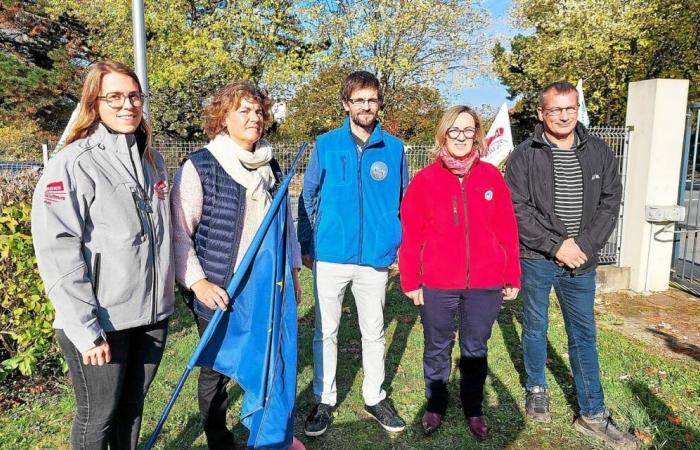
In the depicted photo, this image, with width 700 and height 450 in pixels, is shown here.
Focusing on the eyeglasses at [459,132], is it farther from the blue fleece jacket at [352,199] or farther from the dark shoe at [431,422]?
the dark shoe at [431,422]

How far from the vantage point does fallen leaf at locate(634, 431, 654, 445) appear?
125 inches

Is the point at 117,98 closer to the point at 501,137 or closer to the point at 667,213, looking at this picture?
the point at 501,137

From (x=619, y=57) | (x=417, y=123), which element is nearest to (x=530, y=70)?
(x=619, y=57)

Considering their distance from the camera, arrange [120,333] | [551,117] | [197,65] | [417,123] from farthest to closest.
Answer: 1. [417,123]
2. [197,65]
3. [551,117]
4. [120,333]

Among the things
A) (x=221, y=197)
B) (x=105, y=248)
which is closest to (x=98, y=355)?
(x=105, y=248)

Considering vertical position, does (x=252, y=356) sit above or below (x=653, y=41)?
below

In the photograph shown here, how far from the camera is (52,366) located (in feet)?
13.1

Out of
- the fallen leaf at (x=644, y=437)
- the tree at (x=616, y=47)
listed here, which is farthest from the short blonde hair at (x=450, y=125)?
the tree at (x=616, y=47)

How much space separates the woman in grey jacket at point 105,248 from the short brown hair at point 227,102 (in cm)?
41

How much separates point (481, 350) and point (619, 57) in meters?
19.9

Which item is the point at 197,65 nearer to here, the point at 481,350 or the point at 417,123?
the point at 417,123

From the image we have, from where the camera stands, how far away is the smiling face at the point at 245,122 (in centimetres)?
258

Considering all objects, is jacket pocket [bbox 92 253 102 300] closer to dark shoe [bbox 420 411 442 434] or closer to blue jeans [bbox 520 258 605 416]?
dark shoe [bbox 420 411 442 434]

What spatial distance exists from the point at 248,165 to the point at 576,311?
2.22 meters
